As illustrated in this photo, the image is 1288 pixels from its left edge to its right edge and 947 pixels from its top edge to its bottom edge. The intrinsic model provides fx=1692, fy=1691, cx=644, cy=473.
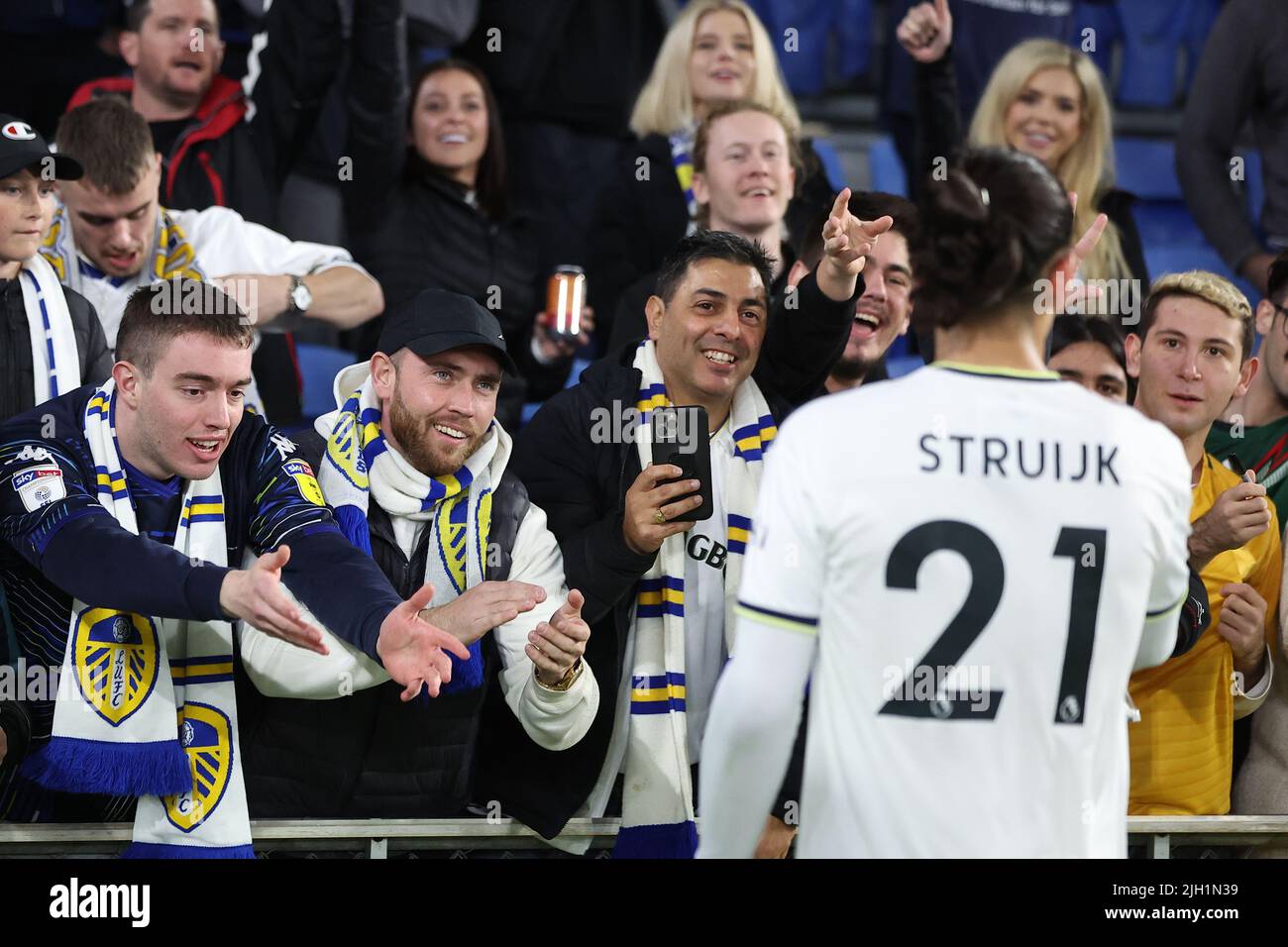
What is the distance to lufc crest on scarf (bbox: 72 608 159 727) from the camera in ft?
11.2

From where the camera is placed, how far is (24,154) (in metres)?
4.05

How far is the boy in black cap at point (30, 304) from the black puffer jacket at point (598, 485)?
1101 mm

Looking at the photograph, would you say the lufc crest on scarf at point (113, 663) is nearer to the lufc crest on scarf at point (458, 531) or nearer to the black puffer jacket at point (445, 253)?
the lufc crest on scarf at point (458, 531)

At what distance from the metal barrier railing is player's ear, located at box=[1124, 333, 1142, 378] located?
1.16 meters

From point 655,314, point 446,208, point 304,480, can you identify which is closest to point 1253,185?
point 446,208

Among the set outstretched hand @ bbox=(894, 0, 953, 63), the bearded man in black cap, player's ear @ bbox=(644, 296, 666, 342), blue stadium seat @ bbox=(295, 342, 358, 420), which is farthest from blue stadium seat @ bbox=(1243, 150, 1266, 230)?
the bearded man in black cap

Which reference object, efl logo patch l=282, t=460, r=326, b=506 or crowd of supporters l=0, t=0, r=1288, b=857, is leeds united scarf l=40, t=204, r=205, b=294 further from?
efl logo patch l=282, t=460, r=326, b=506

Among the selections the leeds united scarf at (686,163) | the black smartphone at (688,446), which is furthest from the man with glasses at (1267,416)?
the leeds united scarf at (686,163)

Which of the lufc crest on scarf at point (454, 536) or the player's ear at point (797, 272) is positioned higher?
the player's ear at point (797, 272)

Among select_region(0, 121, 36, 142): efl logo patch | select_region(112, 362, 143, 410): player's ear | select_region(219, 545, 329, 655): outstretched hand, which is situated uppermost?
select_region(0, 121, 36, 142): efl logo patch

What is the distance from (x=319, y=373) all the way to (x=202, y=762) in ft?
7.53

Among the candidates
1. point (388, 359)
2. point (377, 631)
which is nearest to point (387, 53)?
point (388, 359)

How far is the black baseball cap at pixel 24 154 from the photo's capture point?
403 centimetres

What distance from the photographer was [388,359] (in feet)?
12.8
